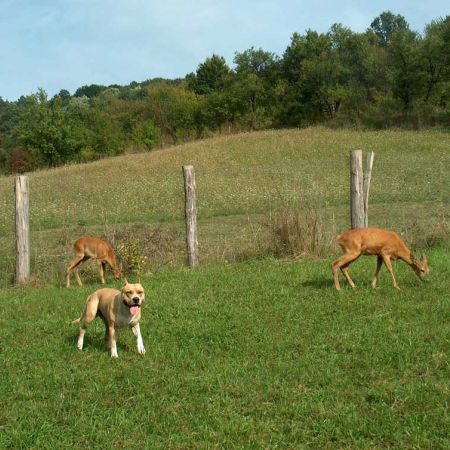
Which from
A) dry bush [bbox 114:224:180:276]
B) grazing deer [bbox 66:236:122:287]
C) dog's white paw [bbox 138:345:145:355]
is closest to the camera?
dog's white paw [bbox 138:345:145:355]

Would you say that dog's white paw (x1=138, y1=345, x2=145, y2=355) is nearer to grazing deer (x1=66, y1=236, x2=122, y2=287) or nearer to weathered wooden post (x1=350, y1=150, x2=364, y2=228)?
grazing deer (x1=66, y1=236, x2=122, y2=287)

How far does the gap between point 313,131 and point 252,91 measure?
67.0 ft

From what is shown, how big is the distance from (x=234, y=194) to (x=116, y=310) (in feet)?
56.3

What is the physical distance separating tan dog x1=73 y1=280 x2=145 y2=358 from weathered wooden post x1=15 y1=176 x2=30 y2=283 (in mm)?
5037

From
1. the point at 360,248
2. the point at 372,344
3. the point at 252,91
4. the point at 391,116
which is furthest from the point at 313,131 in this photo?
the point at 372,344

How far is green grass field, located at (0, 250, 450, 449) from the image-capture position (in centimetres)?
509

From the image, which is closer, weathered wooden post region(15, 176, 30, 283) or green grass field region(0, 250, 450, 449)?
green grass field region(0, 250, 450, 449)

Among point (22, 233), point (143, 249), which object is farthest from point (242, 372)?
point (22, 233)

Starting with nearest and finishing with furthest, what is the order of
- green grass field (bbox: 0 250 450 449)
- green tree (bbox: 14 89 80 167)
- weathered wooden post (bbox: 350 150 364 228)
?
1. green grass field (bbox: 0 250 450 449)
2. weathered wooden post (bbox: 350 150 364 228)
3. green tree (bbox: 14 89 80 167)

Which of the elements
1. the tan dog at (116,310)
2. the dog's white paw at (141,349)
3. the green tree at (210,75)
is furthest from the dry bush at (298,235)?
the green tree at (210,75)

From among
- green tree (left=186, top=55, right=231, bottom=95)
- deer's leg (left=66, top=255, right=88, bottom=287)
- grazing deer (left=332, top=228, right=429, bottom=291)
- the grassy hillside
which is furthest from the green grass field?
green tree (left=186, top=55, right=231, bottom=95)

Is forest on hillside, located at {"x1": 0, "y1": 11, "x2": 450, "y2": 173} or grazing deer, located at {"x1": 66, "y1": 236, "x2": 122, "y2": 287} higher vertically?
forest on hillside, located at {"x1": 0, "y1": 11, "x2": 450, "y2": 173}

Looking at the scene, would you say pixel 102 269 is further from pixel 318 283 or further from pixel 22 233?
pixel 318 283

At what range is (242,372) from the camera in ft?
21.2
